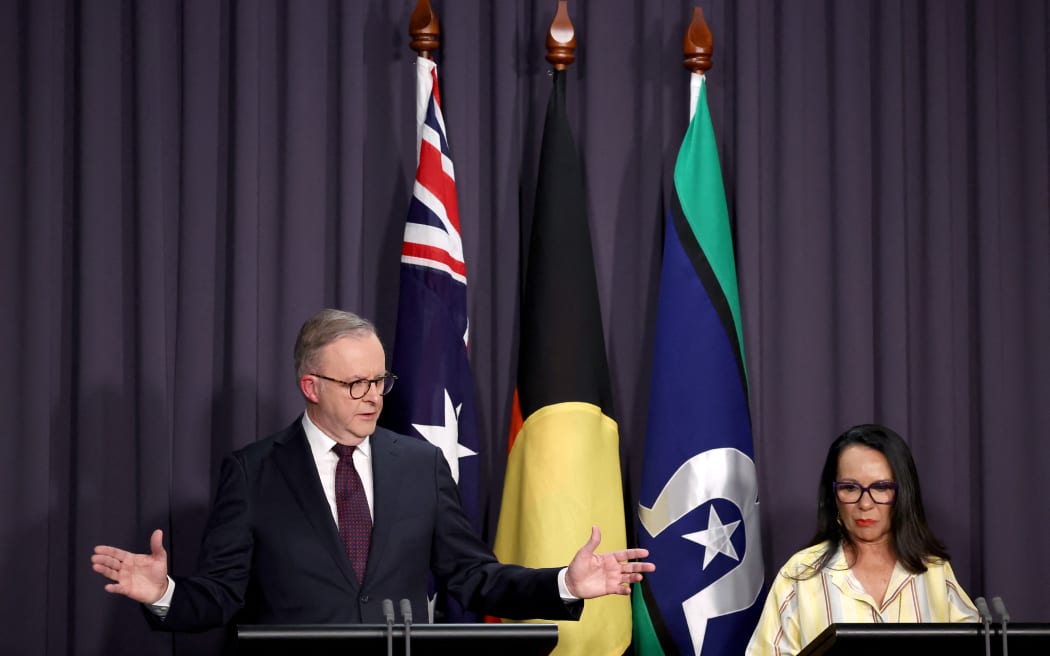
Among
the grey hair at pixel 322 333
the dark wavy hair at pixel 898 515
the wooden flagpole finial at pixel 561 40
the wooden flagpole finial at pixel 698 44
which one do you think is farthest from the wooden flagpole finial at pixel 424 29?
Result: the dark wavy hair at pixel 898 515

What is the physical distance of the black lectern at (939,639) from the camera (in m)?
2.70

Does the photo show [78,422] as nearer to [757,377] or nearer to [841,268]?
[757,377]

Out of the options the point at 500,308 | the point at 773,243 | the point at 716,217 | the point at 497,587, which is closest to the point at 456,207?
the point at 500,308

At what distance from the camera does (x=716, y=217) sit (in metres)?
4.55

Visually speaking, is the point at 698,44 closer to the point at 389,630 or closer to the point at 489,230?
the point at 489,230

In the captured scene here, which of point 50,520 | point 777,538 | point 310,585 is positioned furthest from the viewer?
point 777,538

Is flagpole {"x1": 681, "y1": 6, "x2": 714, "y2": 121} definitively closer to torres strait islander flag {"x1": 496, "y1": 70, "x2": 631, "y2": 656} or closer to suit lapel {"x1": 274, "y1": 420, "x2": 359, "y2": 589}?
torres strait islander flag {"x1": 496, "y1": 70, "x2": 631, "y2": 656}

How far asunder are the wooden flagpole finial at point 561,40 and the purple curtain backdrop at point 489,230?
265 millimetres

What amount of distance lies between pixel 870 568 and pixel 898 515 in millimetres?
180

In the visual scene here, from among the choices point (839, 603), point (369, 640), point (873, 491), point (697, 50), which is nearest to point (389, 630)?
point (369, 640)

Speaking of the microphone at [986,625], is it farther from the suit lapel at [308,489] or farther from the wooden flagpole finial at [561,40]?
the wooden flagpole finial at [561,40]

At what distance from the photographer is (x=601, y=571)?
125 inches

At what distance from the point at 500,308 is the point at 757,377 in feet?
3.20

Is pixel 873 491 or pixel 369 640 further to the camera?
pixel 873 491
